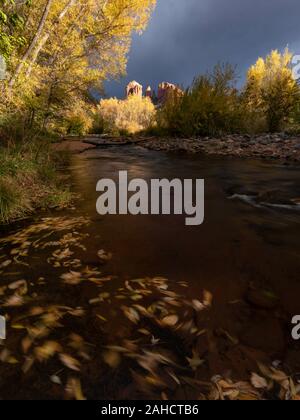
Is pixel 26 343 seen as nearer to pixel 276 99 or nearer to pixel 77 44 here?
pixel 77 44

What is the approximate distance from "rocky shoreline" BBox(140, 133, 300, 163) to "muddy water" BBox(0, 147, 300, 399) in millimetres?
6241

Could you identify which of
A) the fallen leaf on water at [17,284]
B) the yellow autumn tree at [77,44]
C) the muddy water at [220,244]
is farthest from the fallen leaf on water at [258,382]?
the yellow autumn tree at [77,44]

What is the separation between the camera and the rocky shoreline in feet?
31.1

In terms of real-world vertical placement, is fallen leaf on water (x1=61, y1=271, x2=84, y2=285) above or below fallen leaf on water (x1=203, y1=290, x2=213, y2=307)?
→ above

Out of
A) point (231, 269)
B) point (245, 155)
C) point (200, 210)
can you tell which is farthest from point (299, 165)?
point (231, 269)

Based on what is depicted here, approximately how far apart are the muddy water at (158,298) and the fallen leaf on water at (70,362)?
0.05 ft

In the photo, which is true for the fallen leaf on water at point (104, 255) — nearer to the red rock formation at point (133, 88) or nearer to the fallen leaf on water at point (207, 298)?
the fallen leaf on water at point (207, 298)

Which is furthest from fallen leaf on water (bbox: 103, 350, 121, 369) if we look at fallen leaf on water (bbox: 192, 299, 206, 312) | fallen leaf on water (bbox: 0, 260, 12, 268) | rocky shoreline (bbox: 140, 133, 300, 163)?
rocky shoreline (bbox: 140, 133, 300, 163)

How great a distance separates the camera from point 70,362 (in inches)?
59.3

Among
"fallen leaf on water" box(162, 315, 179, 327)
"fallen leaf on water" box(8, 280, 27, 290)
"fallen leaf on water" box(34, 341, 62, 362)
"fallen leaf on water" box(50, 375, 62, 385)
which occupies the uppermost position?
"fallen leaf on water" box(8, 280, 27, 290)

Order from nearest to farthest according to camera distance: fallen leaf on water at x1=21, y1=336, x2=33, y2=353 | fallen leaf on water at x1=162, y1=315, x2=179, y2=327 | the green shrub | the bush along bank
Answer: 1. fallen leaf on water at x1=21, y1=336, x2=33, y2=353
2. fallen leaf on water at x1=162, y1=315, x2=179, y2=327
3. the bush along bank
4. the green shrub

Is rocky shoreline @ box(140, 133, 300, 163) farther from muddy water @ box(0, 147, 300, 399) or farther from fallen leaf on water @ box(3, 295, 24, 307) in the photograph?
fallen leaf on water @ box(3, 295, 24, 307)
